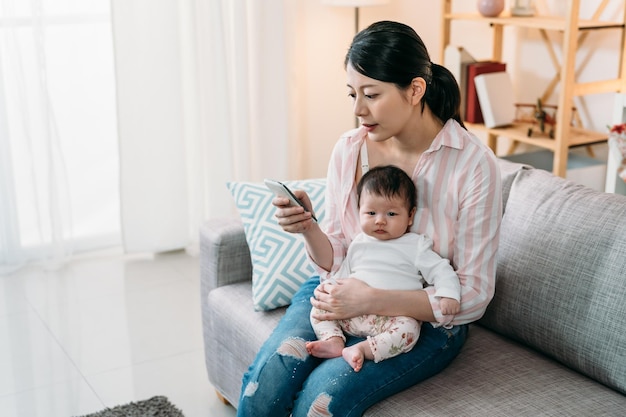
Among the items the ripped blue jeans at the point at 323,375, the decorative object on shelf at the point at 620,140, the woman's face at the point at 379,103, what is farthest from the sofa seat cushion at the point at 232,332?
the decorative object on shelf at the point at 620,140

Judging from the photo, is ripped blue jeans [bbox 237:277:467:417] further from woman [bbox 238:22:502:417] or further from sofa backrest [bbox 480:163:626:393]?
sofa backrest [bbox 480:163:626:393]

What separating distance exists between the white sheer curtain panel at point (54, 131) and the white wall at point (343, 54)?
0.91 m

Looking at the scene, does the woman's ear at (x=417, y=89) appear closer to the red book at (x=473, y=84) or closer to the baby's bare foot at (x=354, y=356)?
the baby's bare foot at (x=354, y=356)

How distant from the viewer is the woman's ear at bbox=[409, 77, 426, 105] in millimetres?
1706

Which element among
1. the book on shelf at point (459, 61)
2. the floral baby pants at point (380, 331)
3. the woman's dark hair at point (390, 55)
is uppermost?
the woman's dark hair at point (390, 55)

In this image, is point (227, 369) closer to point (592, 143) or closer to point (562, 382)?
point (562, 382)

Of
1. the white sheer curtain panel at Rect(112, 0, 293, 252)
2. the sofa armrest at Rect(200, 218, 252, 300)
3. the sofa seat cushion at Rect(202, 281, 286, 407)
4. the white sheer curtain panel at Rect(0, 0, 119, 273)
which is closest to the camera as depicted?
the sofa seat cushion at Rect(202, 281, 286, 407)

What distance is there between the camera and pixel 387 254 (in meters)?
1.76

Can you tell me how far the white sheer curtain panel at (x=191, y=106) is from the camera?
3352 millimetres

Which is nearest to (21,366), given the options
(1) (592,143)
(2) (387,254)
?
(2) (387,254)

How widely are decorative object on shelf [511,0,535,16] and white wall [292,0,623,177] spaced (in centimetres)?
12

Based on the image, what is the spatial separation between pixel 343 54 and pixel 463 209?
7.83 ft

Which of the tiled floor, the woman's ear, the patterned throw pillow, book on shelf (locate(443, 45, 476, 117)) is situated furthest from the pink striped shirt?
book on shelf (locate(443, 45, 476, 117))

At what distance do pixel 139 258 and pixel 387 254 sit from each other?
200 cm
